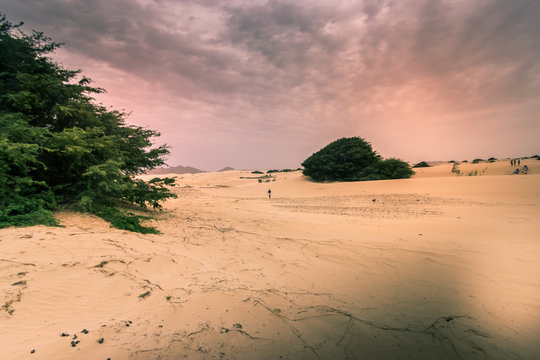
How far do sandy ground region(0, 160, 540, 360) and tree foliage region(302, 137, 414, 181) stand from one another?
Answer: 54.5 feet

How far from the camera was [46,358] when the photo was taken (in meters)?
1.72

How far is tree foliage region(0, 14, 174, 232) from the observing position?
430 centimetres

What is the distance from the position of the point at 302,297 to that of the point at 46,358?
2698 mm

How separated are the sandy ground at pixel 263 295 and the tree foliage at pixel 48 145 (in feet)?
2.52

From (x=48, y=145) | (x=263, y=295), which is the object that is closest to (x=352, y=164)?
(x=263, y=295)

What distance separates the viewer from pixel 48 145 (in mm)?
4969

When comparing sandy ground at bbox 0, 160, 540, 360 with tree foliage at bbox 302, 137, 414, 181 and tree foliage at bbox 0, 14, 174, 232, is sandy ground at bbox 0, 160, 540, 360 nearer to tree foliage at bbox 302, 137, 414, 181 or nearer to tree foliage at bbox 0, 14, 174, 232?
tree foliage at bbox 0, 14, 174, 232

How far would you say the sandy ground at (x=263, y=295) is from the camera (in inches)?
80.6

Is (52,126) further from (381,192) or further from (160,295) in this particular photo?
(381,192)

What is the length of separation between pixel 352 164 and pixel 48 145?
22972 millimetres

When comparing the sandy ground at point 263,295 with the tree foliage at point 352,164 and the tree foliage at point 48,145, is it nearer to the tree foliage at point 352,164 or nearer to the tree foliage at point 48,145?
the tree foliage at point 48,145

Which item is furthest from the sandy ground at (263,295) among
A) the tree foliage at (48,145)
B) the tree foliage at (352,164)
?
the tree foliage at (352,164)

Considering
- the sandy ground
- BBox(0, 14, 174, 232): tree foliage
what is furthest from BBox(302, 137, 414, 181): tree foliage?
BBox(0, 14, 174, 232): tree foliage

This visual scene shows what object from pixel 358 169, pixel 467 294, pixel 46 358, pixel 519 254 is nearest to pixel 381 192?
pixel 358 169
